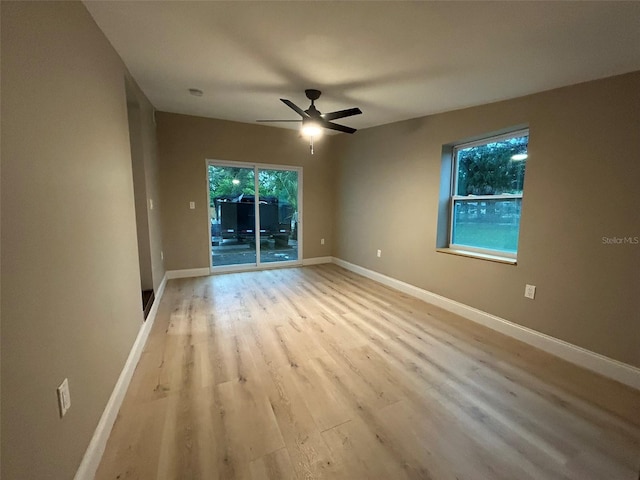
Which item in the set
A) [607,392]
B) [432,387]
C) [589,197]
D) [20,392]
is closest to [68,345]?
[20,392]

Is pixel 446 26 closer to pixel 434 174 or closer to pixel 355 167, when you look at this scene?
pixel 434 174

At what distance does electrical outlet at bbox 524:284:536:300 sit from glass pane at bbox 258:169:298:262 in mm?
3797

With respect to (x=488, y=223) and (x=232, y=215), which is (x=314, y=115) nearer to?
(x=488, y=223)

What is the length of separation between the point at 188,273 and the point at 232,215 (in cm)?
123

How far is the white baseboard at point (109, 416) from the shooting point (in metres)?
1.23

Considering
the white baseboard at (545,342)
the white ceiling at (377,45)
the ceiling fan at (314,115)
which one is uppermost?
the white ceiling at (377,45)

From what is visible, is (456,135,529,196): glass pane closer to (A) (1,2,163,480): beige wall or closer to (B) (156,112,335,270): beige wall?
(B) (156,112,335,270): beige wall

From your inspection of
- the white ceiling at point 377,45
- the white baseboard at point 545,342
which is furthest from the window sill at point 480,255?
the white ceiling at point 377,45

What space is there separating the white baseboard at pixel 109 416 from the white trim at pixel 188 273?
2019 millimetres

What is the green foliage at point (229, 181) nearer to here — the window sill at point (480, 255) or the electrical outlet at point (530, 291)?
the window sill at point (480, 255)

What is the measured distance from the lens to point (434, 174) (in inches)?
135

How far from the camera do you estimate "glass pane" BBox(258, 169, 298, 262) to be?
16.6 feet

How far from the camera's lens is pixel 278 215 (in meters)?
5.27

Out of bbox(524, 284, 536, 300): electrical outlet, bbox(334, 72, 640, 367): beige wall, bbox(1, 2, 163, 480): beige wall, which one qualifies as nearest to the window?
bbox(334, 72, 640, 367): beige wall
